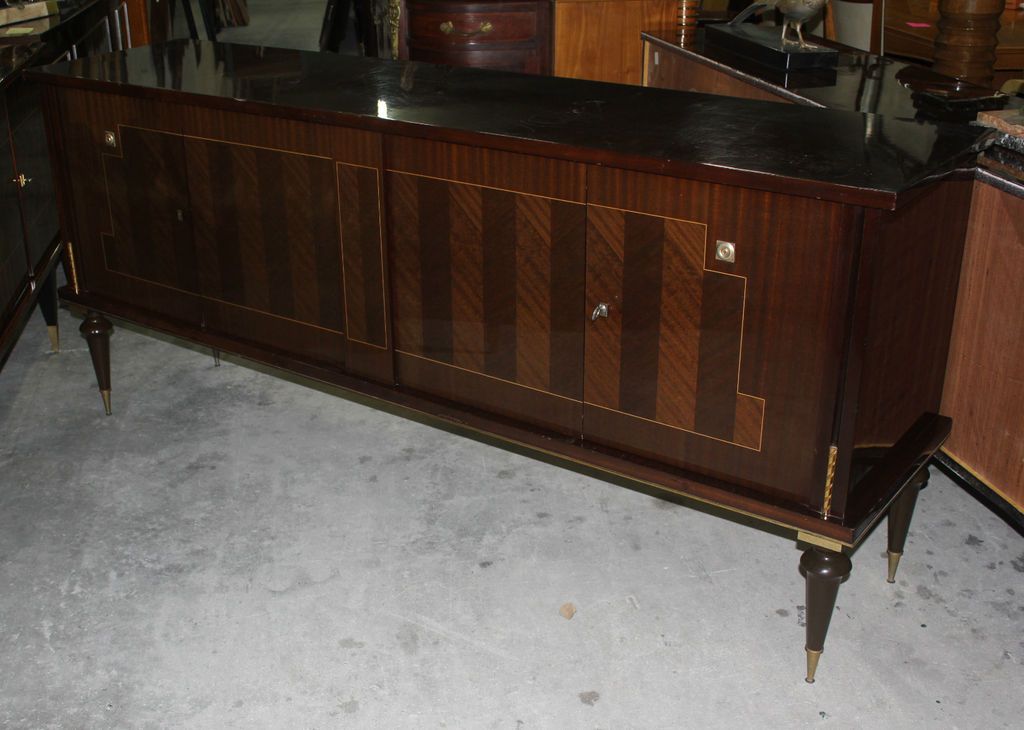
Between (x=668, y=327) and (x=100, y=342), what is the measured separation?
1644 mm

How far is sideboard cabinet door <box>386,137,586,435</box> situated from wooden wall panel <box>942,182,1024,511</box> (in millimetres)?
704

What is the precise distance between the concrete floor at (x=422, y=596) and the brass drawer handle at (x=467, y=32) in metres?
1.75

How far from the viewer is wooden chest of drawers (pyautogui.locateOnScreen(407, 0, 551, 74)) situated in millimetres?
4070

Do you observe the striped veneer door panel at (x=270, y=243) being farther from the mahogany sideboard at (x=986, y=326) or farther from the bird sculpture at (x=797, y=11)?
the bird sculpture at (x=797, y=11)

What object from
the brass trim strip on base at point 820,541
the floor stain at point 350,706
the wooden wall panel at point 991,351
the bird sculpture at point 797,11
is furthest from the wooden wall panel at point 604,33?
the floor stain at point 350,706

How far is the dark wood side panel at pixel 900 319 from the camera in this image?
5.49 feet

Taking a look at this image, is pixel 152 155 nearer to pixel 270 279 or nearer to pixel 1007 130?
pixel 270 279

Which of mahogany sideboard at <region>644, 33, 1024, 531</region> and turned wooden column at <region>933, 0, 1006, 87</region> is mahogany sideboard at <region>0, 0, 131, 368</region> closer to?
mahogany sideboard at <region>644, 33, 1024, 531</region>

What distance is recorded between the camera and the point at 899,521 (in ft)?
7.45

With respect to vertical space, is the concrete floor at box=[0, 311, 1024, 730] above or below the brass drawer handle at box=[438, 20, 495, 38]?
below

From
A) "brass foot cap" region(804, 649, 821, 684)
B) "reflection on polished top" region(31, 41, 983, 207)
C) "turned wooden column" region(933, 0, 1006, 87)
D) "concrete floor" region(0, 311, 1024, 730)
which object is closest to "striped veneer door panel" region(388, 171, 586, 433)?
"reflection on polished top" region(31, 41, 983, 207)

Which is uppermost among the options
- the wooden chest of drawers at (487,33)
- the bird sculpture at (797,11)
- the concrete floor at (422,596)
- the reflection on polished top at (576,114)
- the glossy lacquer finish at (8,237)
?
the bird sculpture at (797,11)

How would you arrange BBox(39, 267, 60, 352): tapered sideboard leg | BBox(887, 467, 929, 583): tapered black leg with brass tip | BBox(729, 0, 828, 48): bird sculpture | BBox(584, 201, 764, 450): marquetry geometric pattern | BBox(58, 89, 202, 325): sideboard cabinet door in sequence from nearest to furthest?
BBox(584, 201, 764, 450): marquetry geometric pattern < BBox(887, 467, 929, 583): tapered black leg with brass tip < BBox(58, 89, 202, 325): sideboard cabinet door < BBox(729, 0, 828, 48): bird sculpture < BBox(39, 267, 60, 352): tapered sideboard leg

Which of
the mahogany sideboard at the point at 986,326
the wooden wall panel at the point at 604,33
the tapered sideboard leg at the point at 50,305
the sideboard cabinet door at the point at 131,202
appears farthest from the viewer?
the wooden wall panel at the point at 604,33
